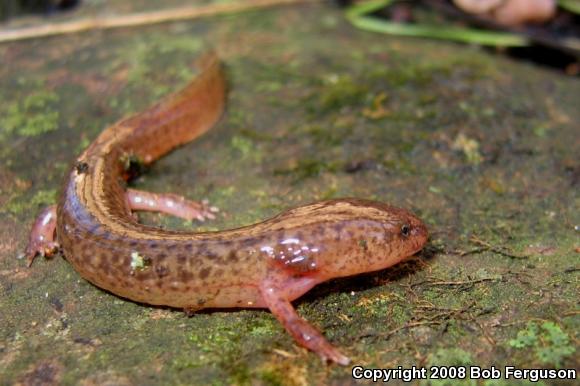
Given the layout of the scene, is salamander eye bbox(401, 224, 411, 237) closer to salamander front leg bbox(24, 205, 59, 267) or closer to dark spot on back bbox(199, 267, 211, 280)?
dark spot on back bbox(199, 267, 211, 280)

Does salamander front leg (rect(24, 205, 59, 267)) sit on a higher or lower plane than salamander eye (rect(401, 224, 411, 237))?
lower

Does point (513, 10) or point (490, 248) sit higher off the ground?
point (513, 10)

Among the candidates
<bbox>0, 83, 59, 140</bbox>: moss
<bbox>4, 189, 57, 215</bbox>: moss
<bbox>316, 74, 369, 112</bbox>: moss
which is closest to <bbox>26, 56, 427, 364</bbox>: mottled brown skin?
<bbox>4, 189, 57, 215</bbox>: moss

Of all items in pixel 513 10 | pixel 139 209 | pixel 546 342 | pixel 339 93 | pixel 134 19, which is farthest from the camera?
pixel 134 19

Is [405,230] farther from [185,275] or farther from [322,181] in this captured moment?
[185,275]

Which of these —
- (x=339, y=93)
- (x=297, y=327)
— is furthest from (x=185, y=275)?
(x=339, y=93)

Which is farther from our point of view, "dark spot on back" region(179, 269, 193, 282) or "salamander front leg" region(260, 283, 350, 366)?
"dark spot on back" region(179, 269, 193, 282)

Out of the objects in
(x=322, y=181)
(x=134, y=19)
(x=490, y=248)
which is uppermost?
(x=134, y=19)
